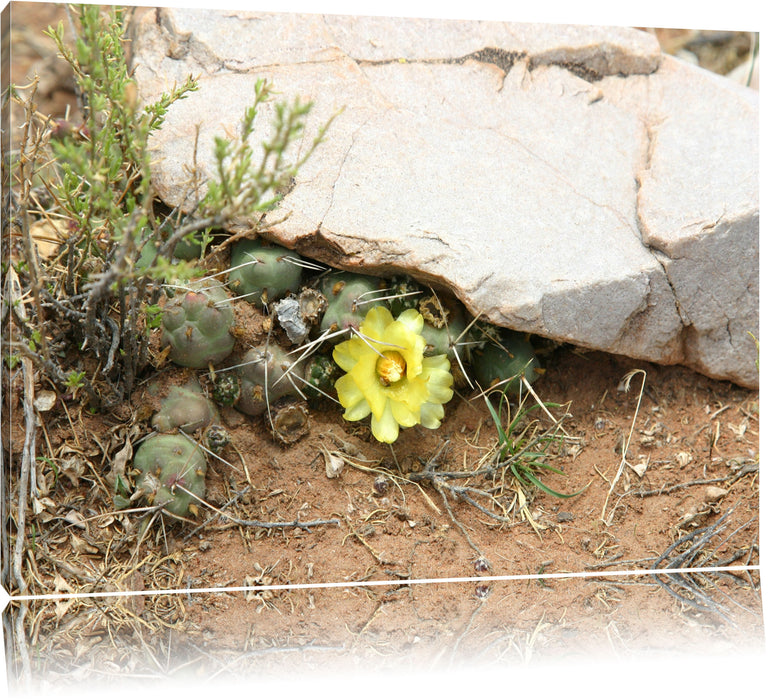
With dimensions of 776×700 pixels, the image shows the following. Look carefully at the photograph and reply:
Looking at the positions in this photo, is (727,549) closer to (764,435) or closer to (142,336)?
(764,435)

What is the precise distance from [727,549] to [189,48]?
1.91m

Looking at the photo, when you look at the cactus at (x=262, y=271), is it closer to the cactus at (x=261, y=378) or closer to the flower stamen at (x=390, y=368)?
the cactus at (x=261, y=378)

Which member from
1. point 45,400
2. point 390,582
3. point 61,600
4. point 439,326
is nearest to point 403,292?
point 439,326

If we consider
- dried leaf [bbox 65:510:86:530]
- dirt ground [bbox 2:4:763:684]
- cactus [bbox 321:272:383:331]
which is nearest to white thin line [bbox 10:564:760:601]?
dirt ground [bbox 2:4:763:684]

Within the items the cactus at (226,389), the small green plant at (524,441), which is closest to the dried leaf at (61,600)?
the cactus at (226,389)

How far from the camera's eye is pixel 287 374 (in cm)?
207

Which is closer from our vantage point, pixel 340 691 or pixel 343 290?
pixel 340 691

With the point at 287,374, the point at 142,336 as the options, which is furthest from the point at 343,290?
the point at 142,336

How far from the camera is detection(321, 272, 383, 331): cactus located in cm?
206

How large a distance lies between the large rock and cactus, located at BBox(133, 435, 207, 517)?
0.56m

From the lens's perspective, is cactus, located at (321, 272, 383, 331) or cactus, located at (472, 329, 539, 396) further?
cactus, located at (472, 329, 539, 396)

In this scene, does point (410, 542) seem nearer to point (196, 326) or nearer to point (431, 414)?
point (431, 414)

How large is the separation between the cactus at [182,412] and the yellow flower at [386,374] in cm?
33

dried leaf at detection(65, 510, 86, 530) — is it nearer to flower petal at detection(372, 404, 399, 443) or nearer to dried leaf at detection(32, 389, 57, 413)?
dried leaf at detection(32, 389, 57, 413)
